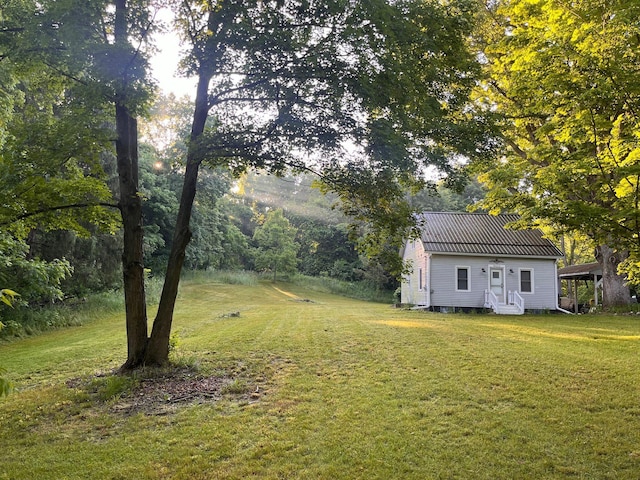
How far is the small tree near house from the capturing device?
3644cm

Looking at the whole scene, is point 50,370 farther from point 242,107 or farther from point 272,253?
point 272,253

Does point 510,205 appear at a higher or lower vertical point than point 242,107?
lower

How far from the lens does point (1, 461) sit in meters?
3.72

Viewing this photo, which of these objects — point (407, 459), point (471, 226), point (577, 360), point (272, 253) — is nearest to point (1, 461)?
point (407, 459)

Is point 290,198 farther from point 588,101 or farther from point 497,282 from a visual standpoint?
point 588,101

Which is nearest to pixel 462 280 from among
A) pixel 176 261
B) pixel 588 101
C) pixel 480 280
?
pixel 480 280

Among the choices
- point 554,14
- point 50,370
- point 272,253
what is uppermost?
point 554,14

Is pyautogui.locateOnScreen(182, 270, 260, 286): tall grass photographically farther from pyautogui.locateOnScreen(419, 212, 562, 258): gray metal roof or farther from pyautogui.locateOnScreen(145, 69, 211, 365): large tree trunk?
pyautogui.locateOnScreen(145, 69, 211, 365): large tree trunk

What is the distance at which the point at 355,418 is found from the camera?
4559 mm

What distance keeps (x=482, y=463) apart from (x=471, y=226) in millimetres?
18384

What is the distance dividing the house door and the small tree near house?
2015cm

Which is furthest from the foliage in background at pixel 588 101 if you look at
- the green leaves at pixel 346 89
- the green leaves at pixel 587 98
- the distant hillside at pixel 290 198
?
the distant hillside at pixel 290 198

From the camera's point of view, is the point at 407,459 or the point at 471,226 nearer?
the point at 407,459

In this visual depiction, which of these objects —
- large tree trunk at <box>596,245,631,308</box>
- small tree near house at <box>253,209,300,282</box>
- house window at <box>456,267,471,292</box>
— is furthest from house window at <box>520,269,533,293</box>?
small tree near house at <box>253,209,300,282</box>
